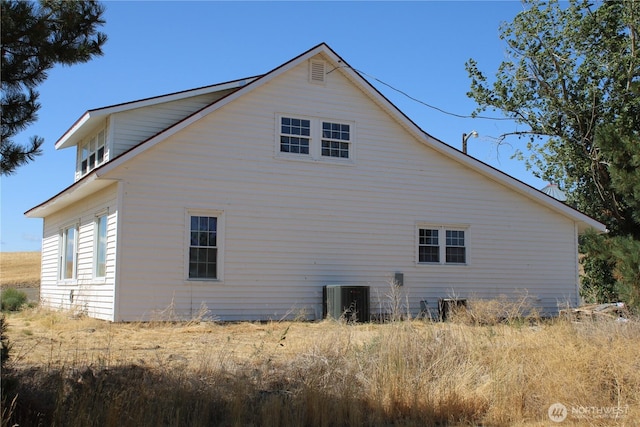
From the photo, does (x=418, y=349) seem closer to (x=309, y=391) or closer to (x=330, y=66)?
(x=309, y=391)

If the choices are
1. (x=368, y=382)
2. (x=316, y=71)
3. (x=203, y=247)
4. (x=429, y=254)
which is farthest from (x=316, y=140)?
(x=368, y=382)

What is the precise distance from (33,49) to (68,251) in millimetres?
14550

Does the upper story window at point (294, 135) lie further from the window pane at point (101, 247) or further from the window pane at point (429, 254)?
the window pane at point (101, 247)

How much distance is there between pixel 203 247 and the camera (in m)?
16.7

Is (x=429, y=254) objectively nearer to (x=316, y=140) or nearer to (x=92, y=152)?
(x=316, y=140)

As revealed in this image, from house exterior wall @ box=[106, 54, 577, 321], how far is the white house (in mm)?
36

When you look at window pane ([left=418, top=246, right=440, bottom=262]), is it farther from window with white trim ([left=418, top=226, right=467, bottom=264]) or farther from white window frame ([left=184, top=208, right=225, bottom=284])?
white window frame ([left=184, top=208, right=225, bottom=284])

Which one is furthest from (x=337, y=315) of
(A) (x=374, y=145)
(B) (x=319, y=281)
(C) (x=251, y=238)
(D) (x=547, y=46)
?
(D) (x=547, y=46)

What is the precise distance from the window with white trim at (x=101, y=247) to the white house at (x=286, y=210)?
0.33 ft

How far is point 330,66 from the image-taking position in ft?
61.2

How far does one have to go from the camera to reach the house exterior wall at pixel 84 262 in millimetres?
16094

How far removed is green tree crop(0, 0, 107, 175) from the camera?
23.9 feet

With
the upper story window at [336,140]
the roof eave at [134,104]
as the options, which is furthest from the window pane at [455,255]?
the roof eave at [134,104]

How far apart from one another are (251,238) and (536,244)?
9.57 metres
